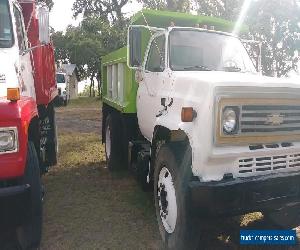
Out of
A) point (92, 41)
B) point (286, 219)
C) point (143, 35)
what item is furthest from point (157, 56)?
point (92, 41)

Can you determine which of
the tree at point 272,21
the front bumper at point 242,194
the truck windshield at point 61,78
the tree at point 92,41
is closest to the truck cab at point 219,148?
the front bumper at point 242,194

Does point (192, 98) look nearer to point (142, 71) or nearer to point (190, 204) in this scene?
point (190, 204)

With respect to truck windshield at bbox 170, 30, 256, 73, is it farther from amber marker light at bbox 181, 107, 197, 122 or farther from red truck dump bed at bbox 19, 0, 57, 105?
red truck dump bed at bbox 19, 0, 57, 105

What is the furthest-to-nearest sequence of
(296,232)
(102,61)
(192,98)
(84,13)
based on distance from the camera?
(84,13) → (102,61) → (296,232) → (192,98)

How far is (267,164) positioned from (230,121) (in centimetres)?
60

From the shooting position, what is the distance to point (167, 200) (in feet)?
13.5

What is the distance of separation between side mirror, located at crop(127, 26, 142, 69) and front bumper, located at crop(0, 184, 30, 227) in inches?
86.0

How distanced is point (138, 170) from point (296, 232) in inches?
87.6

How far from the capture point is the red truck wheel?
372 centimetres

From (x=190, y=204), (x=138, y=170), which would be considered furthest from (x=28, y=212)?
(x=138, y=170)

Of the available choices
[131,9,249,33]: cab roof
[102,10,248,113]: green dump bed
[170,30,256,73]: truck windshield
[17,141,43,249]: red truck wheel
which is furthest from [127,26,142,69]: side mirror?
[17,141,43,249]: red truck wheel

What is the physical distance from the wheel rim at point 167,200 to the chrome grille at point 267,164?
76 centimetres

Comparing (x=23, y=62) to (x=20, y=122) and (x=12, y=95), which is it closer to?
(x=12, y=95)

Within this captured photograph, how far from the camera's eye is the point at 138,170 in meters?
5.49
